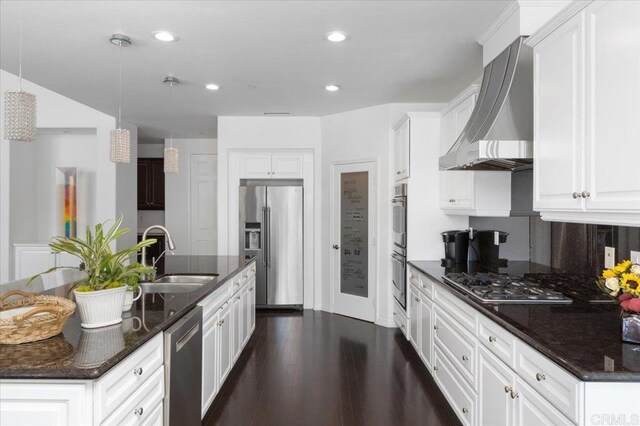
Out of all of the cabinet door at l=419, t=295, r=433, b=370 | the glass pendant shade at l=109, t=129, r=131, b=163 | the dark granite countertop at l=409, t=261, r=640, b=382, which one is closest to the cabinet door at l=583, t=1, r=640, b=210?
the dark granite countertop at l=409, t=261, r=640, b=382

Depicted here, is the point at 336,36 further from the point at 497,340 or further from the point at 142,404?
the point at 142,404

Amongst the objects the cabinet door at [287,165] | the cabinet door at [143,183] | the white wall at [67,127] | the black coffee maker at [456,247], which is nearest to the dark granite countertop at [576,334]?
the black coffee maker at [456,247]

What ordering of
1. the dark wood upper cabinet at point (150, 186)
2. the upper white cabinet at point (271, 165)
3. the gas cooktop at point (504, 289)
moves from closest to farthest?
the gas cooktop at point (504, 289) < the upper white cabinet at point (271, 165) < the dark wood upper cabinet at point (150, 186)

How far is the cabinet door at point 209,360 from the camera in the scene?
8.53 ft

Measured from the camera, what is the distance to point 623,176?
1.64m

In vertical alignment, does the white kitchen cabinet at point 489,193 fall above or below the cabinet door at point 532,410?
above

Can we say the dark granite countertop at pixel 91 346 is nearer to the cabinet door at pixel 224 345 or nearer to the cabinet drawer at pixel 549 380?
the cabinet door at pixel 224 345

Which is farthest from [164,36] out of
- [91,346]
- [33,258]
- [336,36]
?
[33,258]

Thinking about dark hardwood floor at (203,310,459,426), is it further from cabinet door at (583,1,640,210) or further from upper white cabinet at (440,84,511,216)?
cabinet door at (583,1,640,210)

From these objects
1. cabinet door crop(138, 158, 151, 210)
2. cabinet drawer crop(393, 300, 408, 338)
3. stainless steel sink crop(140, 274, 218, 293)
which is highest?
cabinet door crop(138, 158, 151, 210)

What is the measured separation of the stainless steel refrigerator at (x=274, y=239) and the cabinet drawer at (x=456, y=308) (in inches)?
121

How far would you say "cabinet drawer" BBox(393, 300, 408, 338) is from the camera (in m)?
4.35

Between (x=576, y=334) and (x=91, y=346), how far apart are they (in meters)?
1.86
